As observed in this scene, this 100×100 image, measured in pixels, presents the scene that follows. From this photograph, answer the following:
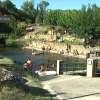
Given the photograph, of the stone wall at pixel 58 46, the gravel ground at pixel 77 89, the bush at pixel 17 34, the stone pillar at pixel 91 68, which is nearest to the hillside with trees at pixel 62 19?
the bush at pixel 17 34

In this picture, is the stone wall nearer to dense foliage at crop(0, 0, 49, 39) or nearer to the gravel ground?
dense foliage at crop(0, 0, 49, 39)

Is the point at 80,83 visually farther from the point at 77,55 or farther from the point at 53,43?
the point at 53,43

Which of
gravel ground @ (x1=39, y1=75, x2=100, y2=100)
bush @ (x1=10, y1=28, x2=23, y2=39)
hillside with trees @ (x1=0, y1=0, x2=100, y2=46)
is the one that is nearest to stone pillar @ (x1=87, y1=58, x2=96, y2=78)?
gravel ground @ (x1=39, y1=75, x2=100, y2=100)

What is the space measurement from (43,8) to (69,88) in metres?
125

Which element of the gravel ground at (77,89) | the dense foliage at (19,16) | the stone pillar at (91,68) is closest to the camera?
the gravel ground at (77,89)

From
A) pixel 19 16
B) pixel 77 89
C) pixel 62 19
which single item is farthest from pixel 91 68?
pixel 19 16

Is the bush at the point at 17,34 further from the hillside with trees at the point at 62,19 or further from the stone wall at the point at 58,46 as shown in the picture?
the stone wall at the point at 58,46

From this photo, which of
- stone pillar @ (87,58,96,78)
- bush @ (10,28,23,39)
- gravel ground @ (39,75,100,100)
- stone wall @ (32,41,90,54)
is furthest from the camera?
bush @ (10,28,23,39)

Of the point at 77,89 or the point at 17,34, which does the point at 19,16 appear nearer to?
the point at 17,34

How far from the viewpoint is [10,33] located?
81.9 meters

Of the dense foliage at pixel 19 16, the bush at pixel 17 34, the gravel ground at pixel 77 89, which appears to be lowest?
the gravel ground at pixel 77 89

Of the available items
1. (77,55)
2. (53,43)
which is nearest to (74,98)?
(77,55)

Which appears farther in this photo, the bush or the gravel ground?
the bush

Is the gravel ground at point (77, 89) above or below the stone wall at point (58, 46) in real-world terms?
below
